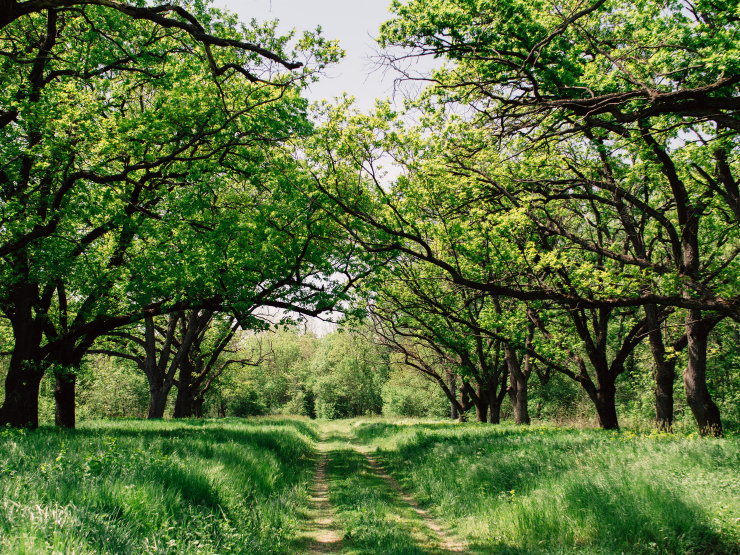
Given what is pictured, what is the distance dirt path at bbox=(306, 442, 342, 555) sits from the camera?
593cm

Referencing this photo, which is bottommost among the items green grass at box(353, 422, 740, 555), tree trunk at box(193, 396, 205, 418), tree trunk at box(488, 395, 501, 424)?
tree trunk at box(193, 396, 205, 418)

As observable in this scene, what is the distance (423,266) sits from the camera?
16.1 metres

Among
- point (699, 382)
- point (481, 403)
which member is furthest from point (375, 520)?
point (481, 403)

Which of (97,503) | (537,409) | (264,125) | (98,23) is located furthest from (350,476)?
(537,409)

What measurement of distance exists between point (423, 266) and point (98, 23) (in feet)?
40.1

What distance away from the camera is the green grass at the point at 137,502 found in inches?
125

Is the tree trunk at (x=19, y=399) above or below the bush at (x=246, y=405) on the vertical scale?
above

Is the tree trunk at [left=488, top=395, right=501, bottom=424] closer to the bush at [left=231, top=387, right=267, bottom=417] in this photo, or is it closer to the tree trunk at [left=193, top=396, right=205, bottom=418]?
the tree trunk at [left=193, top=396, right=205, bottom=418]

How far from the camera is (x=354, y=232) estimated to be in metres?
10.7

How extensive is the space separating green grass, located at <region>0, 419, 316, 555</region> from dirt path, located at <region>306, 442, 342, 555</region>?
28cm

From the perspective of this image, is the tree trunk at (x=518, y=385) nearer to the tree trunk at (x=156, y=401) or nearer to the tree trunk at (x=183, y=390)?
the tree trunk at (x=156, y=401)

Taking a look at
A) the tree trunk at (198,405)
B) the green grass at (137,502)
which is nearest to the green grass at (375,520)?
the green grass at (137,502)

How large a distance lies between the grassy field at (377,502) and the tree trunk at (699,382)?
9.20 feet

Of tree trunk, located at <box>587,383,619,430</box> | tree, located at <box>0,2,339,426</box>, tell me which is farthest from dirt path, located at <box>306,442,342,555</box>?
tree trunk, located at <box>587,383,619,430</box>
